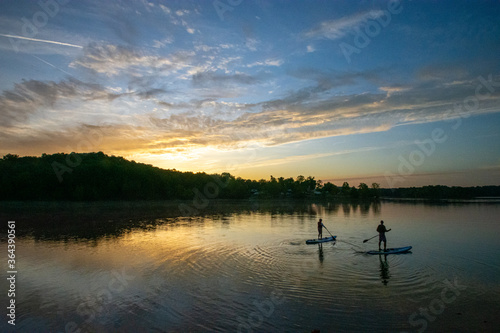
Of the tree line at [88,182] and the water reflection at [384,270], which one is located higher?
the tree line at [88,182]

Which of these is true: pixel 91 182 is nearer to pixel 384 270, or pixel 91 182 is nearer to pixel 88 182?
pixel 88 182

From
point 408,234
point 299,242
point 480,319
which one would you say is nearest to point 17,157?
point 299,242

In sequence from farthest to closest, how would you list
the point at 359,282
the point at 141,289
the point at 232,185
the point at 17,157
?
the point at 232,185, the point at 17,157, the point at 359,282, the point at 141,289

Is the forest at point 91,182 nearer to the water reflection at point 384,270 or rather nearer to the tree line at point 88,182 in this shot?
the tree line at point 88,182

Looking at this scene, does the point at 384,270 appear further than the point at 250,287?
Yes

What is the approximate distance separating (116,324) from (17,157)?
126751 mm

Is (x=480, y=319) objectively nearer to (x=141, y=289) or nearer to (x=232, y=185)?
(x=141, y=289)

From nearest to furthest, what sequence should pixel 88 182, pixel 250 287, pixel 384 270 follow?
pixel 250 287
pixel 384 270
pixel 88 182

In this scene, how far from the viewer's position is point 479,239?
28781 millimetres

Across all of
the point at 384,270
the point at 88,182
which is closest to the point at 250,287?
the point at 384,270

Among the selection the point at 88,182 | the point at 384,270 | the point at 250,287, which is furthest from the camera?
the point at 88,182

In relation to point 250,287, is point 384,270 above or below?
below

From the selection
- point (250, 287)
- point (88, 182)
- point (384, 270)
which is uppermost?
point (88, 182)

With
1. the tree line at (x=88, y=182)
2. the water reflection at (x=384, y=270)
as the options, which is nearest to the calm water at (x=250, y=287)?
the water reflection at (x=384, y=270)
